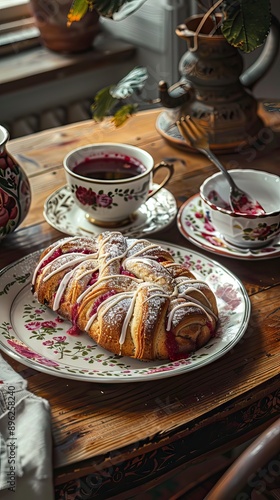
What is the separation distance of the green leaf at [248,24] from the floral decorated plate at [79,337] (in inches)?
16.6

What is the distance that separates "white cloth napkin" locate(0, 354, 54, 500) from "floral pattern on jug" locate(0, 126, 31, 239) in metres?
0.35

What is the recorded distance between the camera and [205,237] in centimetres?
121

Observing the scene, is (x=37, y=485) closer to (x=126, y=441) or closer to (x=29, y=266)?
(x=126, y=441)

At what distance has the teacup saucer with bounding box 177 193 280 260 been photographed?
3.81 feet

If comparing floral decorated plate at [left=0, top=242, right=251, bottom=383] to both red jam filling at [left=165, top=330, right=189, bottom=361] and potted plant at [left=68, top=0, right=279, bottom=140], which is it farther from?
potted plant at [left=68, top=0, right=279, bottom=140]

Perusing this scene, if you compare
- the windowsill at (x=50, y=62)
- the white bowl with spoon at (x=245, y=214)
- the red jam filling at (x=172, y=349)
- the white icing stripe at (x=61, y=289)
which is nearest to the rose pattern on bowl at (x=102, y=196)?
the white bowl with spoon at (x=245, y=214)

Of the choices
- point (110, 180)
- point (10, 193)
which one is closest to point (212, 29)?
point (110, 180)

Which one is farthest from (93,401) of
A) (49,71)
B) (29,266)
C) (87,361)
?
(49,71)

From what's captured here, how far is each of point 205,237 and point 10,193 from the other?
0.32 meters

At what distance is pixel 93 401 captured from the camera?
0.88 metres

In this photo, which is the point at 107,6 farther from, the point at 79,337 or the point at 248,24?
the point at 79,337

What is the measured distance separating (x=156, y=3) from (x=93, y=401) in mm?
1665

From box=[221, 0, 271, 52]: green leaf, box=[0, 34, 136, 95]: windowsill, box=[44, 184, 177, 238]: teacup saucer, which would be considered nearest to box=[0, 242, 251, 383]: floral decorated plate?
box=[44, 184, 177, 238]: teacup saucer

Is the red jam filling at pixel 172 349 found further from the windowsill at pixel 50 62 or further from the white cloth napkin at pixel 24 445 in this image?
the windowsill at pixel 50 62
